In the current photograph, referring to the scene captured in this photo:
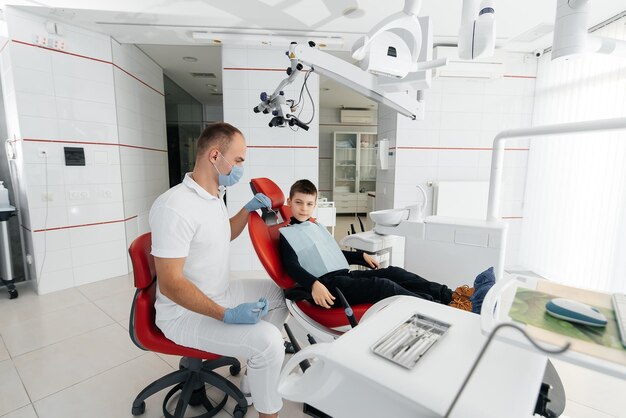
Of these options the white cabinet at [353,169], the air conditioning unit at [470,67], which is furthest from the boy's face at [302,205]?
the white cabinet at [353,169]

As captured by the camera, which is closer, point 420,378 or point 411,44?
point 420,378

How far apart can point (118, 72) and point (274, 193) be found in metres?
2.73

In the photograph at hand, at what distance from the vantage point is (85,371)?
187 centimetres

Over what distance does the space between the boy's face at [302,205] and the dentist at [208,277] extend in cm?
48

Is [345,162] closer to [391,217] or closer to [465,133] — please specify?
[465,133]

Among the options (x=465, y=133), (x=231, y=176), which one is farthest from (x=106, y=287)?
(x=465, y=133)

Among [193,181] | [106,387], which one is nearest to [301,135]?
[193,181]

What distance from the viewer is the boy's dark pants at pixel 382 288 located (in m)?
1.54

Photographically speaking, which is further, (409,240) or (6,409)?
(409,240)

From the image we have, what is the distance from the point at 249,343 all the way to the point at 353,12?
2750 mm

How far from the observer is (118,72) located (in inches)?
133

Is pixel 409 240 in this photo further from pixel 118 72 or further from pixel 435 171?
pixel 118 72

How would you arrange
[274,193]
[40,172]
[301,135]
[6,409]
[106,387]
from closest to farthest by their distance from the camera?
[6,409]
[106,387]
[274,193]
[40,172]
[301,135]

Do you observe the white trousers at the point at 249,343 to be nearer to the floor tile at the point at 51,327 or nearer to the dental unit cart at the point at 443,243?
the dental unit cart at the point at 443,243
